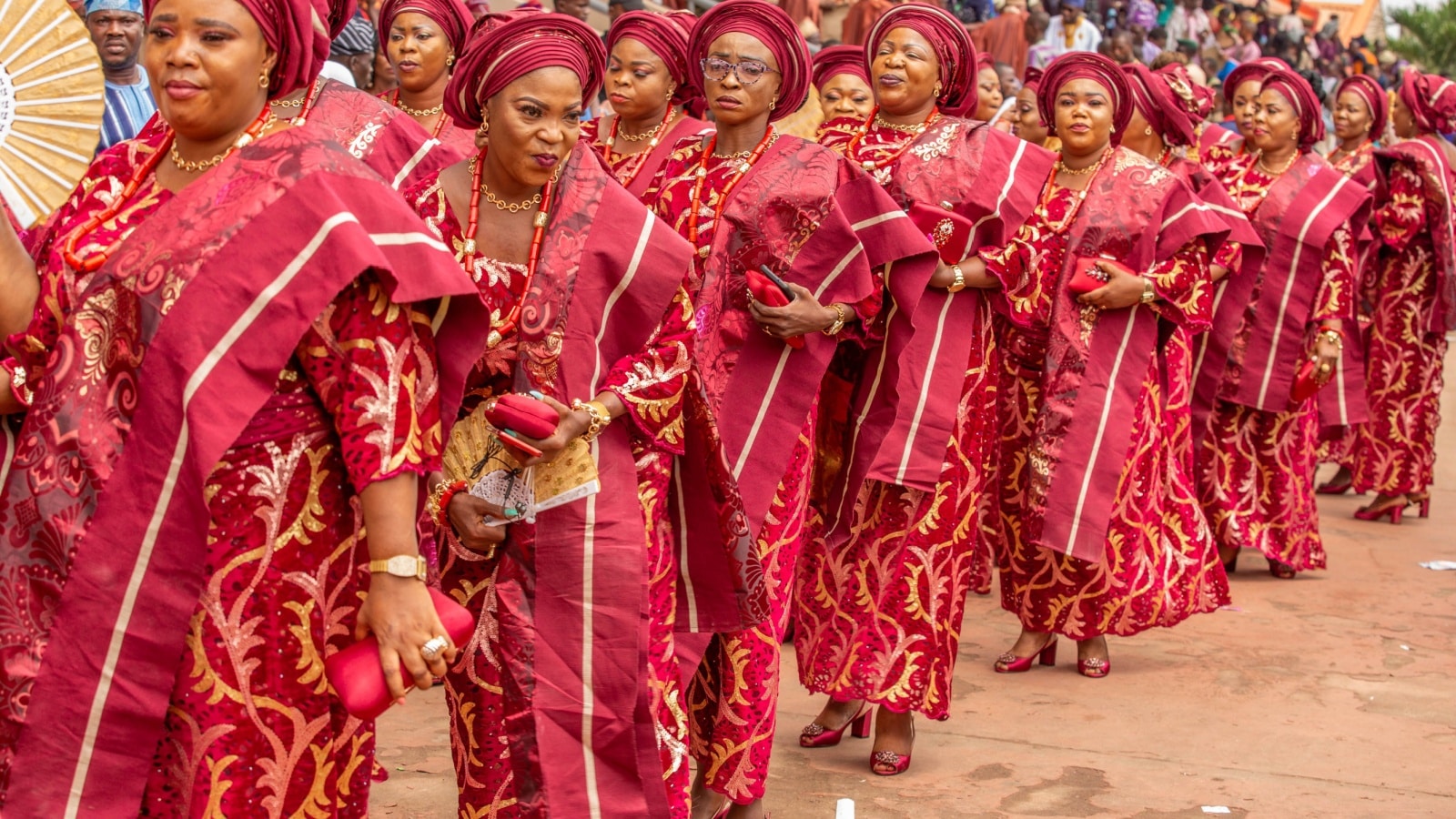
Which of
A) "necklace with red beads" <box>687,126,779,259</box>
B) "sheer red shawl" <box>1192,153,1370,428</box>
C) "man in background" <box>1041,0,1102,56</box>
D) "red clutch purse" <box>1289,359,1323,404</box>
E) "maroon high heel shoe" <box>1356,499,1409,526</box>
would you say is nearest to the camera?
"necklace with red beads" <box>687,126,779,259</box>

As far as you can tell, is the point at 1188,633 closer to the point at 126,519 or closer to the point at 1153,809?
the point at 1153,809

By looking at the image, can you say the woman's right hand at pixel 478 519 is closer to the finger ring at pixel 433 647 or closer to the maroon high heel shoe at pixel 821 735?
the finger ring at pixel 433 647

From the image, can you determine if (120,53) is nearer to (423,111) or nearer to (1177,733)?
(423,111)

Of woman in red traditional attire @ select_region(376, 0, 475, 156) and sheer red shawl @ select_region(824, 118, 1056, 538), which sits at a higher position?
woman in red traditional attire @ select_region(376, 0, 475, 156)

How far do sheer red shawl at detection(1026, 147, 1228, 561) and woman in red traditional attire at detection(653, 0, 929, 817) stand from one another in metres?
1.60

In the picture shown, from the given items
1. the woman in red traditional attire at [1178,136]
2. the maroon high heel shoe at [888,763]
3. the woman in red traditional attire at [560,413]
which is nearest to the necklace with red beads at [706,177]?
the woman in red traditional attire at [560,413]

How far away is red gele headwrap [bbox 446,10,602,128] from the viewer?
4055 millimetres

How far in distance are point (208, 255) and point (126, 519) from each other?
45 cm

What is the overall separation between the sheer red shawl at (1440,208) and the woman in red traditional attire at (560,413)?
25.6ft

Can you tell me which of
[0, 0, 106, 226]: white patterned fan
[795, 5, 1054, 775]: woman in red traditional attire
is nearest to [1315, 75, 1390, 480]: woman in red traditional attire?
[795, 5, 1054, 775]: woman in red traditional attire

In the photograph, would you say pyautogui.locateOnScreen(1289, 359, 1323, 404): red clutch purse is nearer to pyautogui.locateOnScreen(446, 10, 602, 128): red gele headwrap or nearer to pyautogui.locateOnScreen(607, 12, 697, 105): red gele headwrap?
pyautogui.locateOnScreen(607, 12, 697, 105): red gele headwrap

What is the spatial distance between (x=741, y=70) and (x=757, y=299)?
0.71 meters

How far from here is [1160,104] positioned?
801 cm

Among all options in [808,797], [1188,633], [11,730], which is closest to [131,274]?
[11,730]
